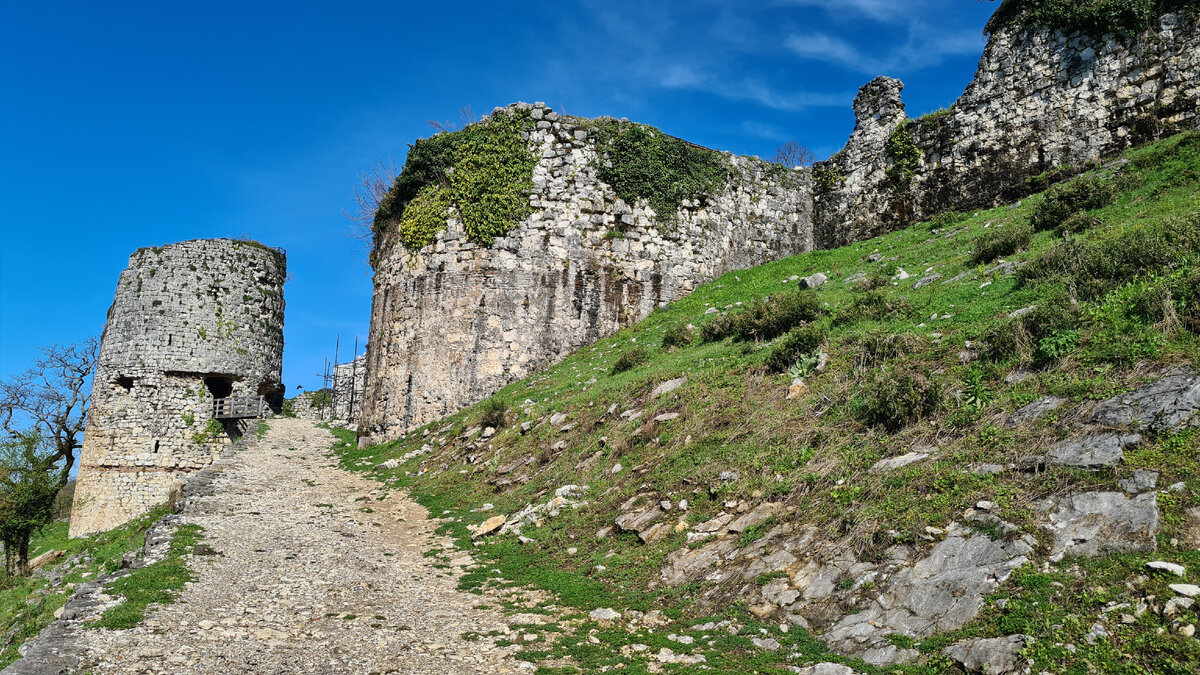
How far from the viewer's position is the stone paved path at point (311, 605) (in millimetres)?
7039

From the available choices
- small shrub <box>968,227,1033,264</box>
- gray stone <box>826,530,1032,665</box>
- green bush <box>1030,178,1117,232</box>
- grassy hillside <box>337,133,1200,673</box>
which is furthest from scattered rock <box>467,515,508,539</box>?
green bush <box>1030,178,1117,232</box>

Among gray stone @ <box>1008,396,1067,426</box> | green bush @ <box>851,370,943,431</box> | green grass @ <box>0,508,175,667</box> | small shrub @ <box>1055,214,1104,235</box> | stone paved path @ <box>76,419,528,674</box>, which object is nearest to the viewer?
stone paved path @ <box>76,419,528,674</box>

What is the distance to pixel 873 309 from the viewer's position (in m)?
Answer: 12.6

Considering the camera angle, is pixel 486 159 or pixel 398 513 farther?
pixel 486 159

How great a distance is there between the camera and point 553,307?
834 inches

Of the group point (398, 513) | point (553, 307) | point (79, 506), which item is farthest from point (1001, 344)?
point (79, 506)

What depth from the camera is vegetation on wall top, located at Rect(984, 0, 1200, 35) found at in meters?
17.5

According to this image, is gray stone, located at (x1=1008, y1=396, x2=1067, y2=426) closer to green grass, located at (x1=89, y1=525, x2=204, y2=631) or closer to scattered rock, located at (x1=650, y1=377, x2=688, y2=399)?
scattered rock, located at (x1=650, y1=377, x2=688, y2=399)

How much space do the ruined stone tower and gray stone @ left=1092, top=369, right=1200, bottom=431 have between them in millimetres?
32656

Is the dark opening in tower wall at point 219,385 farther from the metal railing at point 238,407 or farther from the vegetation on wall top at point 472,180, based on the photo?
the vegetation on wall top at point 472,180

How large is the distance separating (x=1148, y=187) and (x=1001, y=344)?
25.9 ft

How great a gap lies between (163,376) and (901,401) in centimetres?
3189

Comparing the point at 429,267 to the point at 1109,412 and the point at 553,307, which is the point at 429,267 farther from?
the point at 1109,412

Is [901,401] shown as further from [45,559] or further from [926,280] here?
[45,559]
